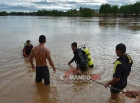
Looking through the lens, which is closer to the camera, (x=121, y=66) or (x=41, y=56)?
(x=121, y=66)

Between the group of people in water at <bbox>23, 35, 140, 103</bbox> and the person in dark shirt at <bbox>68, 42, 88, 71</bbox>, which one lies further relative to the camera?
the person in dark shirt at <bbox>68, 42, 88, 71</bbox>

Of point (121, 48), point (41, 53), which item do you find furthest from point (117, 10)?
point (121, 48)

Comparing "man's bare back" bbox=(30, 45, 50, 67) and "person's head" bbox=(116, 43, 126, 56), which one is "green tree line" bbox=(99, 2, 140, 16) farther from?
"person's head" bbox=(116, 43, 126, 56)

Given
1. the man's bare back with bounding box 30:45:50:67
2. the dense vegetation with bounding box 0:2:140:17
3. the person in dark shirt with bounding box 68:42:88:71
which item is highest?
the dense vegetation with bounding box 0:2:140:17

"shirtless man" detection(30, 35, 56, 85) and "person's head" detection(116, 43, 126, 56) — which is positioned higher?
"person's head" detection(116, 43, 126, 56)

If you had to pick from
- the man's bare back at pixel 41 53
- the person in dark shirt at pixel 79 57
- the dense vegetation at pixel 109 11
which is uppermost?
the dense vegetation at pixel 109 11

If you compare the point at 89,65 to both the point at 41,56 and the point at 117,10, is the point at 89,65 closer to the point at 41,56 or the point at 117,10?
the point at 41,56

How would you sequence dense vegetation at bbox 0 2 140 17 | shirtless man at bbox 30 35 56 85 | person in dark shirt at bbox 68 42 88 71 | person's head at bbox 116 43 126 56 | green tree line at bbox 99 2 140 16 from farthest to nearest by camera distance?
green tree line at bbox 99 2 140 16 < dense vegetation at bbox 0 2 140 17 < person in dark shirt at bbox 68 42 88 71 < shirtless man at bbox 30 35 56 85 < person's head at bbox 116 43 126 56

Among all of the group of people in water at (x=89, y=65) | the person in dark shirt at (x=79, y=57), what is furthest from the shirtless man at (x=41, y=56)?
the person in dark shirt at (x=79, y=57)

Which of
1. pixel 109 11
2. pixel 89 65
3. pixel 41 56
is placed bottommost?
pixel 89 65

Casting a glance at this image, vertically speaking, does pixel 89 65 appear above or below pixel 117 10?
below

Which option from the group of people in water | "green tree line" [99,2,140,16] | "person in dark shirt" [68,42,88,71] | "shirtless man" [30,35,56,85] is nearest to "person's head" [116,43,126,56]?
the group of people in water

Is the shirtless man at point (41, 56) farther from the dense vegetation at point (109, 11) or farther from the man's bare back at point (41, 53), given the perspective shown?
the dense vegetation at point (109, 11)

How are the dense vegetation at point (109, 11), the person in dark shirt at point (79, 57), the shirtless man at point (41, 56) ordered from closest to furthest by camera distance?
the shirtless man at point (41, 56)
the person in dark shirt at point (79, 57)
the dense vegetation at point (109, 11)
